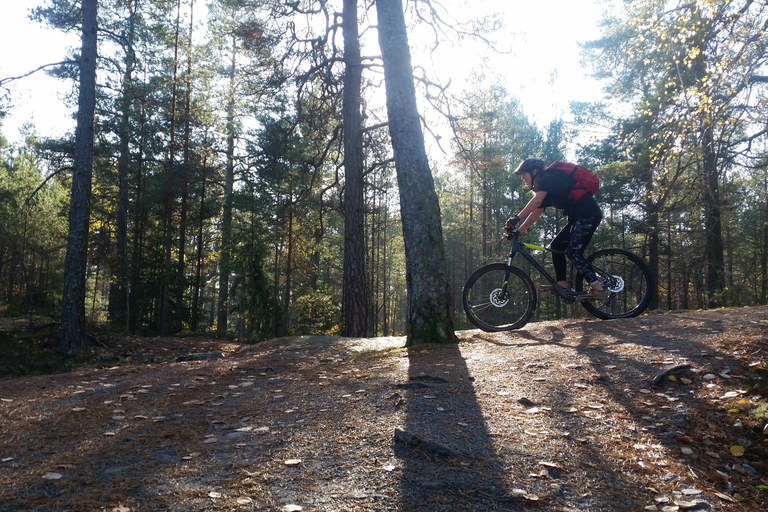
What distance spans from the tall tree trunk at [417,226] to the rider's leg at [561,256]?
5.33 feet

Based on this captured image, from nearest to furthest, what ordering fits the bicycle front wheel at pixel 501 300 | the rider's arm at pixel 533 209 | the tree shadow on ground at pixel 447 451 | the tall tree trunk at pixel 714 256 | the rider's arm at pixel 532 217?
the tree shadow on ground at pixel 447 451 → the rider's arm at pixel 533 209 → the rider's arm at pixel 532 217 → the bicycle front wheel at pixel 501 300 → the tall tree trunk at pixel 714 256

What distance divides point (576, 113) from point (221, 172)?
17.6 metres

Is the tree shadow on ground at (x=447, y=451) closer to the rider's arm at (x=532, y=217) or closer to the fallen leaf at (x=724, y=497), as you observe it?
the fallen leaf at (x=724, y=497)

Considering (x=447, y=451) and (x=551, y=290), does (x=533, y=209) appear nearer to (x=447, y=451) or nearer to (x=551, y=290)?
(x=551, y=290)

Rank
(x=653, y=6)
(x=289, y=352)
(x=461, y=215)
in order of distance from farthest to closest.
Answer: (x=461, y=215)
(x=653, y=6)
(x=289, y=352)

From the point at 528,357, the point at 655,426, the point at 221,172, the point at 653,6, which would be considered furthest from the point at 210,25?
the point at 655,426

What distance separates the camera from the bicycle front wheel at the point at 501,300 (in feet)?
20.6

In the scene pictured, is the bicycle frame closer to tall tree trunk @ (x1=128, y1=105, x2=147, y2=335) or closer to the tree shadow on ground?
the tree shadow on ground

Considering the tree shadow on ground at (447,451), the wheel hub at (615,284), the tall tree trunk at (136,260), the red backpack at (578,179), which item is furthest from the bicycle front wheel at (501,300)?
the tall tree trunk at (136,260)

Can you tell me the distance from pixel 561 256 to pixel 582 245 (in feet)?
1.17

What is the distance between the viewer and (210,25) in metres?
17.1

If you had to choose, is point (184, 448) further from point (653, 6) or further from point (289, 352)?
point (653, 6)

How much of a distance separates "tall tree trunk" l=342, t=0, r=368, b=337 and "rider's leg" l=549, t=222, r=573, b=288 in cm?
457

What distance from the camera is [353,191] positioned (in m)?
9.85
